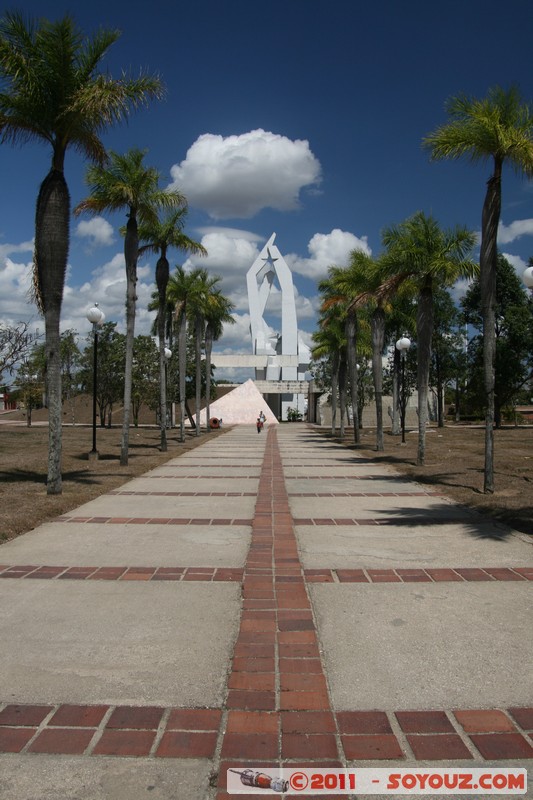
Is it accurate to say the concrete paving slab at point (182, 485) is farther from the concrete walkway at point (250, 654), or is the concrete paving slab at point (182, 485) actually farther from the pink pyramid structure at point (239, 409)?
the pink pyramid structure at point (239, 409)

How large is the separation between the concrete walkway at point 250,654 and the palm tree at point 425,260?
32.7ft

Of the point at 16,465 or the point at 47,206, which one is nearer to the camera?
the point at 47,206

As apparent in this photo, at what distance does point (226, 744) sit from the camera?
3.11 metres

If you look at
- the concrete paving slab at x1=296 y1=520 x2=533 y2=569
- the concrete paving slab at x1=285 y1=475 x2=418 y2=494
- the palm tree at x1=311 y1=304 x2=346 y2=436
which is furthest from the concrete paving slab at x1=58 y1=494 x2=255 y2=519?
the palm tree at x1=311 y1=304 x2=346 y2=436

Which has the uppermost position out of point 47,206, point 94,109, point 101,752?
point 94,109

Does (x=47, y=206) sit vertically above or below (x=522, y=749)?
above

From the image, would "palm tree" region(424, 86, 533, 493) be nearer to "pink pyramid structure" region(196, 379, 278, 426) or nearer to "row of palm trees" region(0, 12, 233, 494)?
"row of palm trees" region(0, 12, 233, 494)

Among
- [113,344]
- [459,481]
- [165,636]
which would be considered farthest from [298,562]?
[113,344]

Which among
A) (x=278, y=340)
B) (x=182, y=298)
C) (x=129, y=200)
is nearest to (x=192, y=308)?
(x=182, y=298)

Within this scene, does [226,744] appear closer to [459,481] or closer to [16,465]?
[459,481]

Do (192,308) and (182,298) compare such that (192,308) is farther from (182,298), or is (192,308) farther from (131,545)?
(131,545)

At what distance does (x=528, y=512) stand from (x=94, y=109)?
9578 millimetres

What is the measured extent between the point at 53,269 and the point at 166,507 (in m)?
4.80

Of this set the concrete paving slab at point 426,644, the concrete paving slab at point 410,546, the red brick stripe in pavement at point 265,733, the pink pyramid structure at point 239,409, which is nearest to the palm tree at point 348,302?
the concrete paving slab at point 410,546
